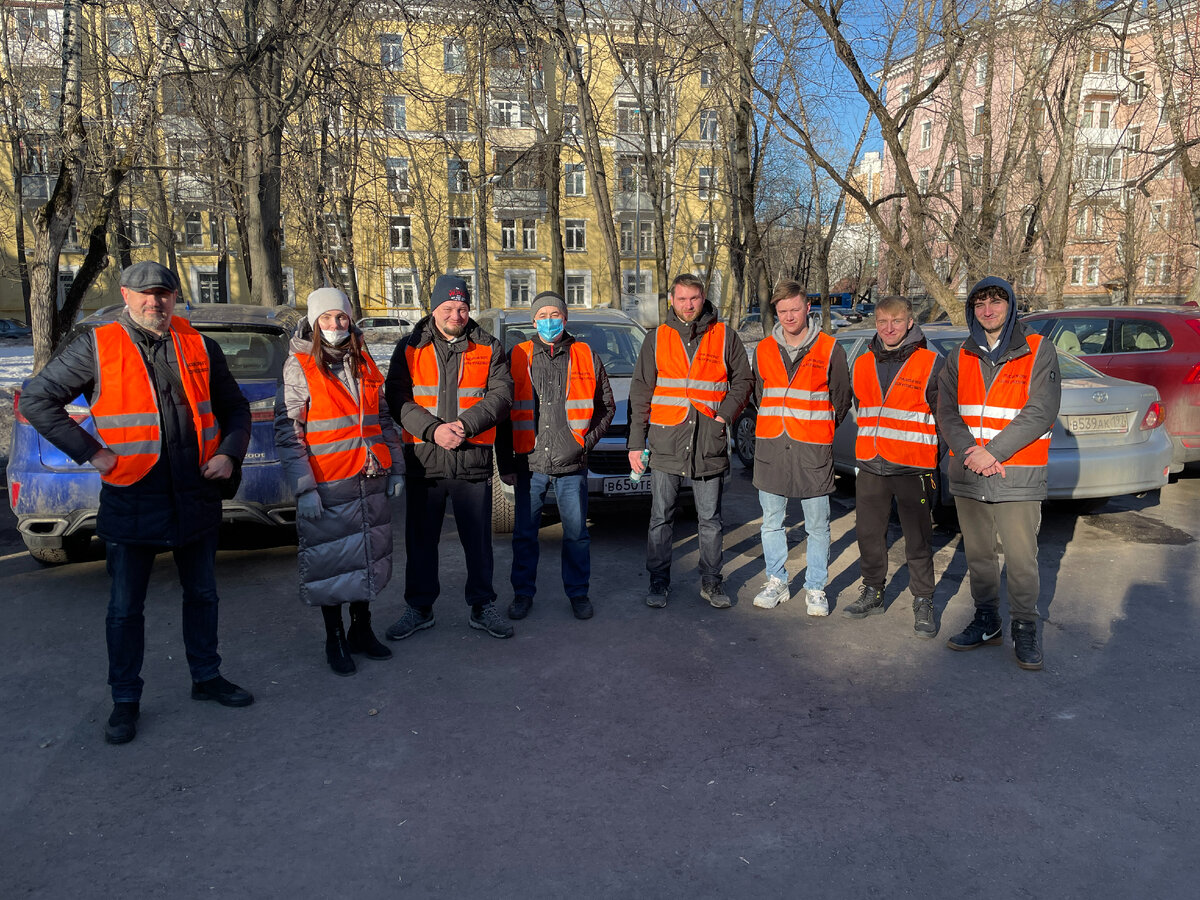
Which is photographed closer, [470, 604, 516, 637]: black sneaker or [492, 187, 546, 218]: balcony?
[470, 604, 516, 637]: black sneaker

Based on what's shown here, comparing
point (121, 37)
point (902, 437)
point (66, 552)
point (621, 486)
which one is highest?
point (121, 37)

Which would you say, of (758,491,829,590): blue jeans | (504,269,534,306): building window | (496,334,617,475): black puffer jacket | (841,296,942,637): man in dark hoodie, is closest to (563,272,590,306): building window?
(504,269,534,306): building window

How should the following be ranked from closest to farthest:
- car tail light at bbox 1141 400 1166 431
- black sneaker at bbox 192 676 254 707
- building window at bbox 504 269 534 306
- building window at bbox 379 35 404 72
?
1. black sneaker at bbox 192 676 254 707
2. car tail light at bbox 1141 400 1166 431
3. building window at bbox 379 35 404 72
4. building window at bbox 504 269 534 306

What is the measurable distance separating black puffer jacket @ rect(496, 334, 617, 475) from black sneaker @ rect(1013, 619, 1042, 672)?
2.42m

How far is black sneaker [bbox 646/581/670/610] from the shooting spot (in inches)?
206

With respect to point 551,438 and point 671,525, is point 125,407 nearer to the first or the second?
point 551,438

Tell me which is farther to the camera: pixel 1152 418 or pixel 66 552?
pixel 1152 418

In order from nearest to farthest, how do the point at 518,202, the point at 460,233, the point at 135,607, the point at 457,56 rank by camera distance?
the point at 135,607 < the point at 457,56 < the point at 518,202 < the point at 460,233

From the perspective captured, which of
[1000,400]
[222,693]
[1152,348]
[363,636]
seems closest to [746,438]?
[1152,348]

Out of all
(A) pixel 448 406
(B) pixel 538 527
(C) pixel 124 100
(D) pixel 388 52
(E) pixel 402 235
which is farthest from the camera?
(E) pixel 402 235

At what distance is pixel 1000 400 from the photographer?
4.30 meters

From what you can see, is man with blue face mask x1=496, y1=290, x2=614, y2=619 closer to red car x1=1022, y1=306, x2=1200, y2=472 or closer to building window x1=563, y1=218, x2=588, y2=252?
red car x1=1022, y1=306, x2=1200, y2=472

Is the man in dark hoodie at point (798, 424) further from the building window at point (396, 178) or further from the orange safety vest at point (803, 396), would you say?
the building window at point (396, 178)

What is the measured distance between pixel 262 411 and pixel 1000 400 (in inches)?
169
